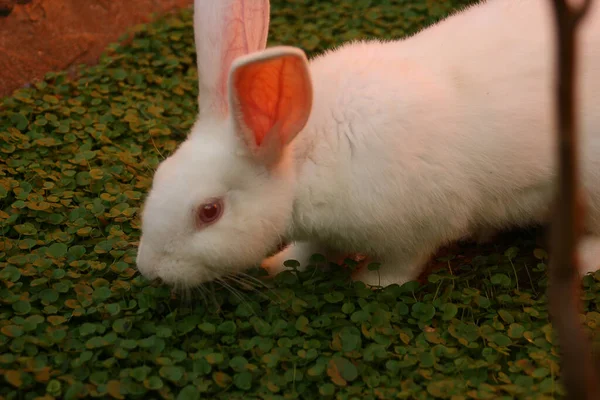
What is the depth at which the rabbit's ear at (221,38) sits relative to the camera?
11.8ft

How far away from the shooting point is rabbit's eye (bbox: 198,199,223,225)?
3.36 metres

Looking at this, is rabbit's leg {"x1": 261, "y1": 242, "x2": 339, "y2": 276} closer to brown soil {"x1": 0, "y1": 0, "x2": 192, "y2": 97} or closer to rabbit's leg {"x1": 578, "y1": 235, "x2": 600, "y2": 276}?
rabbit's leg {"x1": 578, "y1": 235, "x2": 600, "y2": 276}

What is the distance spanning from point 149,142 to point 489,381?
2598 millimetres

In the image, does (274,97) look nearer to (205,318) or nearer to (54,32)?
(205,318)

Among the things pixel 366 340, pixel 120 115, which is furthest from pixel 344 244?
pixel 120 115

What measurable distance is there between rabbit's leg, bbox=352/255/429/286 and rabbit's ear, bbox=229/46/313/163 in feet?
2.74

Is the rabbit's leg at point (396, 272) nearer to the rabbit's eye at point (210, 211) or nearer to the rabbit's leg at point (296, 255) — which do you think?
the rabbit's leg at point (296, 255)

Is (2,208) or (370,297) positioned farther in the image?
(2,208)

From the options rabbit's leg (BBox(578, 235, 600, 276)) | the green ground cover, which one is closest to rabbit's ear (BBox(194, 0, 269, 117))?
the green ground cover

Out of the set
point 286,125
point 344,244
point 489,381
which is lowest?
point 489,381

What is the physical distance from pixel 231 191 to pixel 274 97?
44cm

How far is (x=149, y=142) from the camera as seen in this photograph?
4855mm

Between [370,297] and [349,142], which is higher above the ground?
[349,142]

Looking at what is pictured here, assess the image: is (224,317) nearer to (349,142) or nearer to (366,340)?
(366,340)
